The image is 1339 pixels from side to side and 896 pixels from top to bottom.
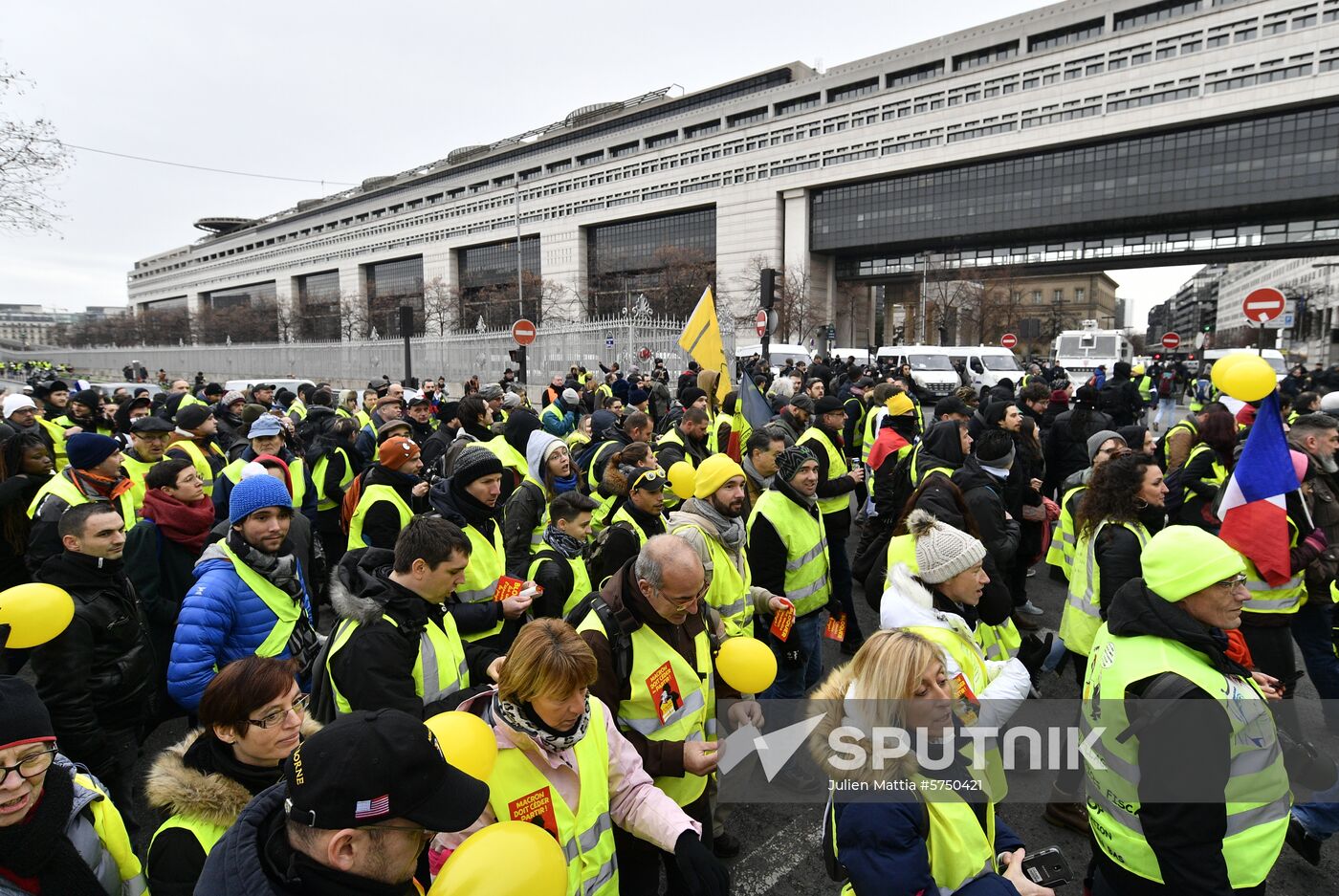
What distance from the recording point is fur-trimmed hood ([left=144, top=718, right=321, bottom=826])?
181cm

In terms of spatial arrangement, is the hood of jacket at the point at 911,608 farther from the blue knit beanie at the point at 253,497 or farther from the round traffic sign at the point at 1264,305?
the round traffic sign at the point at 1264,305

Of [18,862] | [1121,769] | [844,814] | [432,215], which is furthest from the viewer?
[432,215]

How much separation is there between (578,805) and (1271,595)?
4004 mm

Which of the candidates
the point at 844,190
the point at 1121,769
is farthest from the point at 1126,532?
the point at 844,190

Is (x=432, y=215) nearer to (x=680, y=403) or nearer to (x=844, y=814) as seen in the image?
(x=680, y=403)

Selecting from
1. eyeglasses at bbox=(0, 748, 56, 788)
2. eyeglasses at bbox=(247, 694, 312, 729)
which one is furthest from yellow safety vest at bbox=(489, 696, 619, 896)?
eyeglasses at bbox=(0, 748, 56, 788)

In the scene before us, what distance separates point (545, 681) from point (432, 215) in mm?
94244

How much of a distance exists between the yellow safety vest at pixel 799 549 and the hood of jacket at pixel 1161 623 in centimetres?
202

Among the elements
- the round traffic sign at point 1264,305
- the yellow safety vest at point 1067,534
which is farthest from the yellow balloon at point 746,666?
the round traffic sign at point 1264,305

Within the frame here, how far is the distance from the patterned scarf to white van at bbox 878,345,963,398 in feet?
82.2

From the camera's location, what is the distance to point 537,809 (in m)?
2.04

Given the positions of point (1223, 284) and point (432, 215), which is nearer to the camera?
point (432, 215)

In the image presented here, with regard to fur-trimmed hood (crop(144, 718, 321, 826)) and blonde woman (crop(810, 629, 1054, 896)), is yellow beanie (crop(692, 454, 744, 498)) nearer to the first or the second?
blonde woman (crop(810, 629, 1054, 896))

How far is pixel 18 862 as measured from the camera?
167 cm
